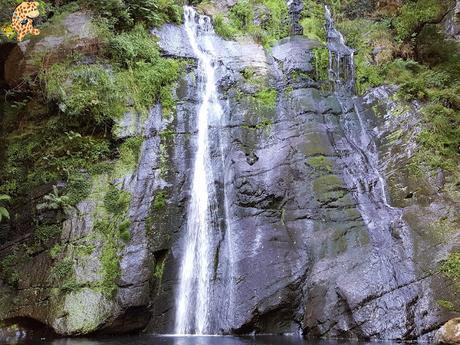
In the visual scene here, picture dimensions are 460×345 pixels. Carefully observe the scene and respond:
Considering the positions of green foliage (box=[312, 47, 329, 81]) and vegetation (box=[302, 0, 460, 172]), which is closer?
vegetation (box=[302, 0, 460, 172])

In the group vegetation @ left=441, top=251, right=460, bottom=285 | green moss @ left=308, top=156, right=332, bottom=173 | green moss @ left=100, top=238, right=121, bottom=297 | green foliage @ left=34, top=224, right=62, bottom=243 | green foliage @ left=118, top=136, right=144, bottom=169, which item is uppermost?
green foliage @ left=118, top=136, right=144, bottom=169

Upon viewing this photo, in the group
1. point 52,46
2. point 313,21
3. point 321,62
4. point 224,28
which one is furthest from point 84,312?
point 313,21

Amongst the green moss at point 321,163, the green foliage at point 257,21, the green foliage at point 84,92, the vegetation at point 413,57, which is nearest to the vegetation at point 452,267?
the vegetation at point 413,57

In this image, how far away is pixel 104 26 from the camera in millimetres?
12773

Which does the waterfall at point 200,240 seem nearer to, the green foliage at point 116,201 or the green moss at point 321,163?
the green foliage at point 116,201

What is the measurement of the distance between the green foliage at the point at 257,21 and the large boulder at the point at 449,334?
1122 centimetres

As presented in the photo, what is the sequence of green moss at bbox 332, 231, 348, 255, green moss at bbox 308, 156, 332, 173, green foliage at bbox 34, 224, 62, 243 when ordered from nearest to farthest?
green moss at bbox 332, 231, 348, 255 → green foliage at bbox 34, 224, 62, 243 → green moss at bbox 308, 156, 332, 173

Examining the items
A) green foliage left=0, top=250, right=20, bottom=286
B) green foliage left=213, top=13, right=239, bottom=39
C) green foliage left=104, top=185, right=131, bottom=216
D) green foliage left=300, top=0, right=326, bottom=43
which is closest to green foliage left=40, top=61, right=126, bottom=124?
green foliage left=104, top=185, right=131, bottom=216

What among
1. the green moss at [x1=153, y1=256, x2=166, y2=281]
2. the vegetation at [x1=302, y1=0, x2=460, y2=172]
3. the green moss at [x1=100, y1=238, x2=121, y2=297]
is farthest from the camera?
the vegetation at [x1=302, y1=0, x2=460, y2=172]

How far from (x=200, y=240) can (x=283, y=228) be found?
6.87ft

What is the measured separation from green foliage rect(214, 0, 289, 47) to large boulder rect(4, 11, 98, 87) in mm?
5175

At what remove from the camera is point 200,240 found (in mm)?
10117

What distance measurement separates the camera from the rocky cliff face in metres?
8.54

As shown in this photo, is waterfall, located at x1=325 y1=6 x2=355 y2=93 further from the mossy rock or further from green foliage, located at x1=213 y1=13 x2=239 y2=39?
the mossy rock
